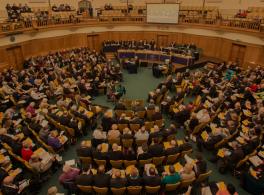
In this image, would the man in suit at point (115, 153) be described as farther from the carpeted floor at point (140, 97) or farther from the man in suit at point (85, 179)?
the carpeted floor at point (140, 97)

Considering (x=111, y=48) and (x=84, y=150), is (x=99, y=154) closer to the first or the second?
(x=84, y=150)

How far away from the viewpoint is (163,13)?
18391 mm

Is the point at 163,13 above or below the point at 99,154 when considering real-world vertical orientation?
above

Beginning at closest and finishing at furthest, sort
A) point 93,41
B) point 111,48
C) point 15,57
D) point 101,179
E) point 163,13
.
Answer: point 101,179
point 15,57
point 163,13
point 111,48
point 93,41

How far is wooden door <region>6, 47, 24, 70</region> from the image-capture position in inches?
558

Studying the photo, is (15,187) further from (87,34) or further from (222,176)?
(87,34)

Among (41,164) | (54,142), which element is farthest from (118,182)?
(54,142)

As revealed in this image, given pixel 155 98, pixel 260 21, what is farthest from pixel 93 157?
pixel 260 21

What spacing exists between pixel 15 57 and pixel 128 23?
12.1 m

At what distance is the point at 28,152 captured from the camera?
220 inches

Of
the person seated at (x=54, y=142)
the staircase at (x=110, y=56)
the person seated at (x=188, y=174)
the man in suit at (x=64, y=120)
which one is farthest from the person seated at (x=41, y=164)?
the staircase at (x=110, y=56)

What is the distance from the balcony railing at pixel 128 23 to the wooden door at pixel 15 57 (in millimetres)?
1756

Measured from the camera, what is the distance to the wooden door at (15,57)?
1416 centimetres

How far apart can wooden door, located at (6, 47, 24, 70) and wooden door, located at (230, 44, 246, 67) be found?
1889cm
